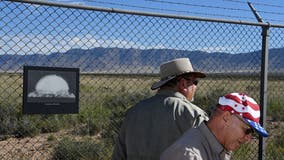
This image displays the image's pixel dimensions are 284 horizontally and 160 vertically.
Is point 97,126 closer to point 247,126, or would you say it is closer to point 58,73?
point 58,73

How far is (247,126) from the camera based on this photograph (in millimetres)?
2525

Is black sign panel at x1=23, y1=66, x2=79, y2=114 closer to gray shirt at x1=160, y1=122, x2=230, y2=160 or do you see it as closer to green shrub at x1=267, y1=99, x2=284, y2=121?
gray shirt at x1=160, y1=122, x2=230, y2=160

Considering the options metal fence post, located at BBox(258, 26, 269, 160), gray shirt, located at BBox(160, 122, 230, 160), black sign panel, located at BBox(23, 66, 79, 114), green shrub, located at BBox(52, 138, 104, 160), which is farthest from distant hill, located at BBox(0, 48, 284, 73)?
green shrub, located at BBox(52, 138, 104, 160)

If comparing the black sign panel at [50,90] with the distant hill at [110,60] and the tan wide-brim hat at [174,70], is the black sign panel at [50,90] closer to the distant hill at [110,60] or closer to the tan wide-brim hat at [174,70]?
the distant hill at [110,60]

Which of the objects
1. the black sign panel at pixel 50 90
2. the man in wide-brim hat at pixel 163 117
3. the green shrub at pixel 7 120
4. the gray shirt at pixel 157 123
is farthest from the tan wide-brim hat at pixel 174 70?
the green shrub at pixel 7 120

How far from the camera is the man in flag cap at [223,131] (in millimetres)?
2502

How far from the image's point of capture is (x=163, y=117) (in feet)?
11.5

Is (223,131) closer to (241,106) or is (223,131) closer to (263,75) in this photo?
(241,106)

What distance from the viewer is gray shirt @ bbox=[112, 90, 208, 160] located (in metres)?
3.46

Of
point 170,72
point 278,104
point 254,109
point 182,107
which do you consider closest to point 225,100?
point 254,109

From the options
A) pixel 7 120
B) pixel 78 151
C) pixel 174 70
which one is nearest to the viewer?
pixel 174 70

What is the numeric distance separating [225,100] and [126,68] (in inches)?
107

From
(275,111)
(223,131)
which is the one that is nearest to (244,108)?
(223,131)

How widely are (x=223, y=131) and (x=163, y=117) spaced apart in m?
0.99
